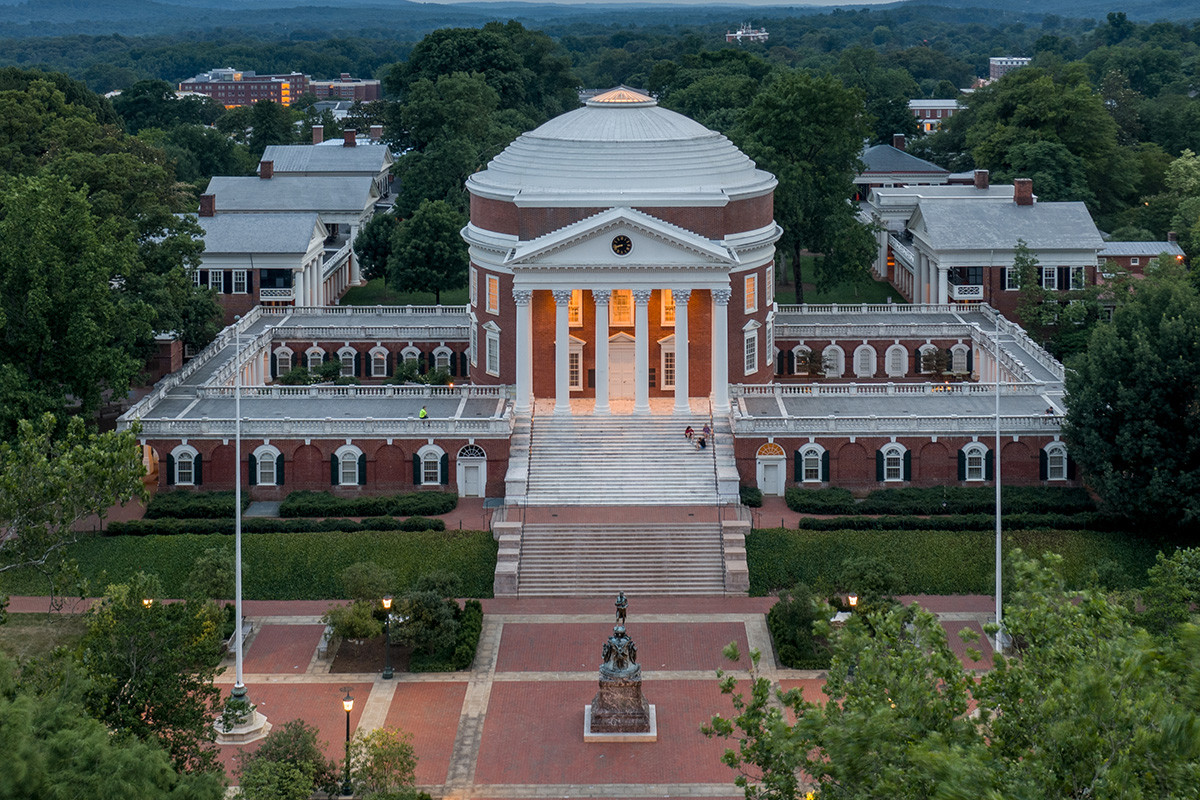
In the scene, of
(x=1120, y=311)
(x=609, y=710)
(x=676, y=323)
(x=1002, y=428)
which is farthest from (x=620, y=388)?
(x=609, y=710)

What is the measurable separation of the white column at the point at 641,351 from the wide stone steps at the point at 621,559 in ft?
35.8

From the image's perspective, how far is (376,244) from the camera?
123250 millimetres

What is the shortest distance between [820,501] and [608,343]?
1359 centimetres

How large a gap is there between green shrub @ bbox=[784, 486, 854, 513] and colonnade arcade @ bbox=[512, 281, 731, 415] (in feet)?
27.4

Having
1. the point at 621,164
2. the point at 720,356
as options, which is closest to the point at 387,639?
the point at 720,356

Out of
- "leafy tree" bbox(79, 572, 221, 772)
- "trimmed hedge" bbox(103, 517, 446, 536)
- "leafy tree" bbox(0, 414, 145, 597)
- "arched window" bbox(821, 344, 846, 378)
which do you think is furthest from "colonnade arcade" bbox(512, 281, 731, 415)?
"leafy tree" bbox(79, 572, 221, 772)

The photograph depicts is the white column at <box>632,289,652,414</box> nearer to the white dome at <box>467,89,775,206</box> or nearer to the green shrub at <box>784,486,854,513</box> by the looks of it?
the white dome at <box>467,89,775,206</box>

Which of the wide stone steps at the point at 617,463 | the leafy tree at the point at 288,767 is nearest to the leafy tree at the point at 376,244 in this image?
the wide stone steps at the point at 617,463

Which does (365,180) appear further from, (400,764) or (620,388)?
(400,764)

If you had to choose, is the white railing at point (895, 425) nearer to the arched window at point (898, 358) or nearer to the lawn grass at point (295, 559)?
the lawn grass at point (295, 559)

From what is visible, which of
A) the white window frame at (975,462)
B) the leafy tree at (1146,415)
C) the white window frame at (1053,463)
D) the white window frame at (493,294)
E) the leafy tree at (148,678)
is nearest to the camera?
the leafy tree at (148,678)

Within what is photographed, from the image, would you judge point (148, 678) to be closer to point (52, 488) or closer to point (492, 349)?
point (52, 488)

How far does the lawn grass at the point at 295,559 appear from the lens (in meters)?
67.1

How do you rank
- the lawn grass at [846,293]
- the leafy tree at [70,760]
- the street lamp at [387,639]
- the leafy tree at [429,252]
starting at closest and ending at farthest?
the leafy tree at [70,760] < the street lamp at [387,639] < the leafy tree at [429,252] < the lawn grass at [846,293]
